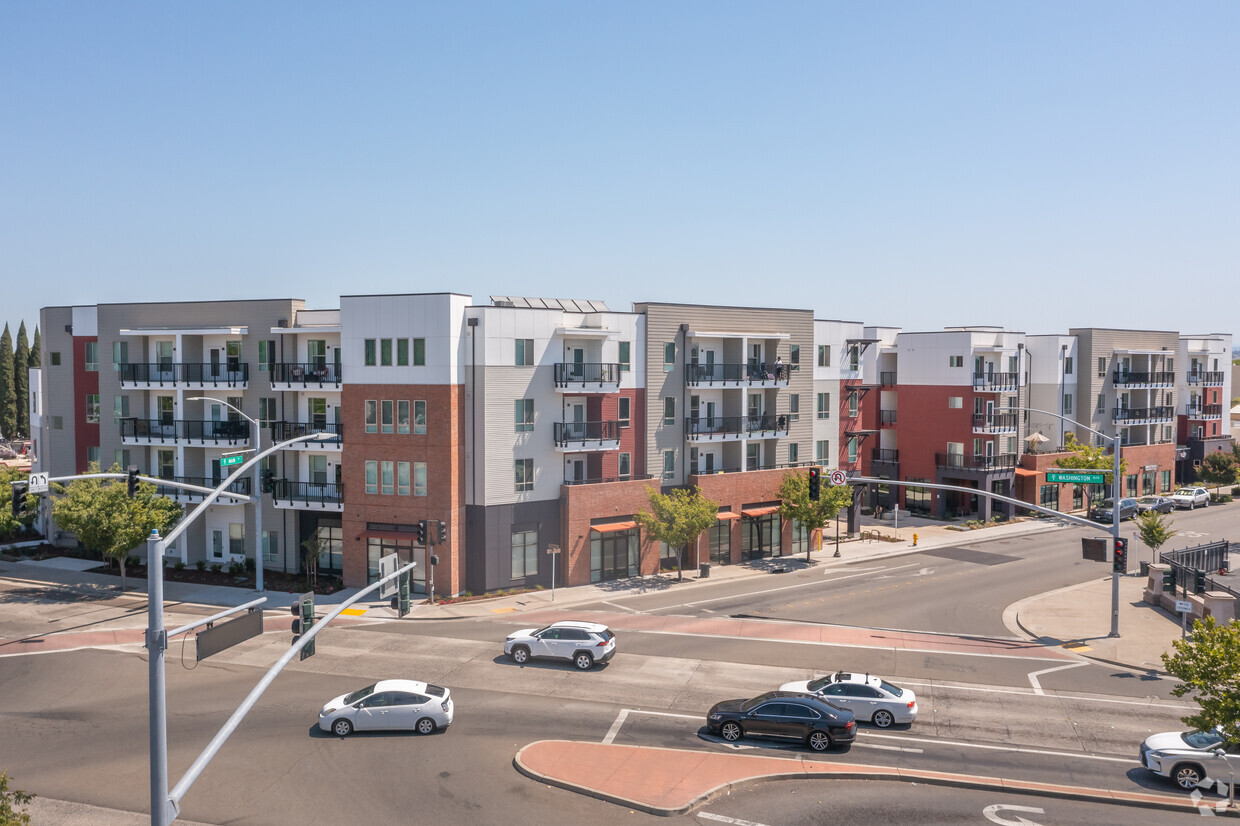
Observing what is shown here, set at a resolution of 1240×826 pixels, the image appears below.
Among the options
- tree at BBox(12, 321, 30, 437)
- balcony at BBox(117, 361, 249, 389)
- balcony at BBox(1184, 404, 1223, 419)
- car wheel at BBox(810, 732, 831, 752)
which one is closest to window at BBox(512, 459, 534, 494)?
balcony at BBox(117, 361, 249, 389)

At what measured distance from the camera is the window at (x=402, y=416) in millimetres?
45312

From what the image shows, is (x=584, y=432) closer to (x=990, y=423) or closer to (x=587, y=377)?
(x=587, y=377)

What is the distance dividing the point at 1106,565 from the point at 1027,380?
2539 centimetres

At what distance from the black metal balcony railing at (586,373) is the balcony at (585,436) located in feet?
7.69

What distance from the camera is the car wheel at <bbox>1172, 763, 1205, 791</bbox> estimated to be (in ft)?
74.5

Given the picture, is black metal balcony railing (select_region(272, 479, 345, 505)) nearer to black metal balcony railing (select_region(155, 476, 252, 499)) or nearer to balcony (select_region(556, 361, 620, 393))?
black metal balcony railing (select_region(155, 476, 252, 499))

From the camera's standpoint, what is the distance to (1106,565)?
53.3 m

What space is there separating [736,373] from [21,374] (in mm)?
103836

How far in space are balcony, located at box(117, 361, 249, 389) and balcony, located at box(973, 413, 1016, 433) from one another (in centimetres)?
5314

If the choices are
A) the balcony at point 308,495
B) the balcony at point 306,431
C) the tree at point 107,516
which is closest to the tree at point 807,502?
the balcony at point 308,495

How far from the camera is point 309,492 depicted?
1865 inches

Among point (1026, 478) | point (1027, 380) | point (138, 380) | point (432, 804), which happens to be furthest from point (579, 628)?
point (1027, 380)

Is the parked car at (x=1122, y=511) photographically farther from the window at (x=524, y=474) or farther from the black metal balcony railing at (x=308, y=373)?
the black metal balcony railing at (x=308, y=373)

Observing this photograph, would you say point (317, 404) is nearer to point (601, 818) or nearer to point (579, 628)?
point (579, 628)
